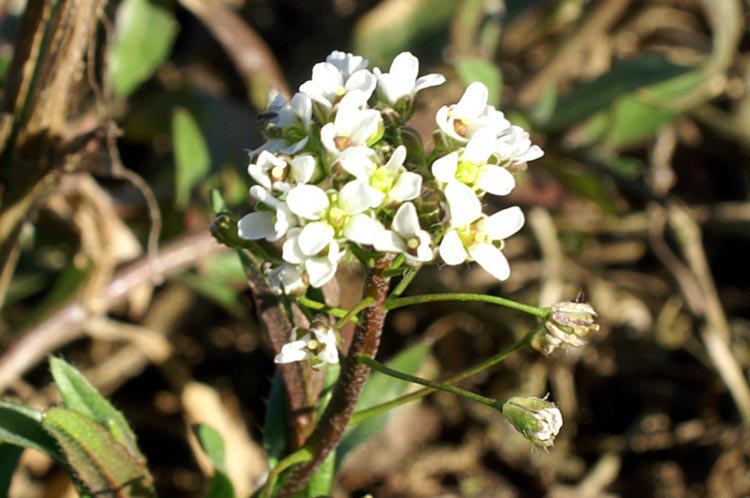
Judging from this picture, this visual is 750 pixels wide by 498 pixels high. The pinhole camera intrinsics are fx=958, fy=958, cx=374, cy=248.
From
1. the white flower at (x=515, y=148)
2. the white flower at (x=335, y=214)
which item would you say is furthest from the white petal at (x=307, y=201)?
the white flower at (x=515, y=148)

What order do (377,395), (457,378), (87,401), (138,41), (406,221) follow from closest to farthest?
(406,221)
(457,378)
(87,401)
(377,395)
(138,41)

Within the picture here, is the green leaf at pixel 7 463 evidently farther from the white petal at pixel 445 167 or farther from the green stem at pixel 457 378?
the white petal at pixel 445 167

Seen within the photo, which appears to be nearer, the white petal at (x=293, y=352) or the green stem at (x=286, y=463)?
the white petal at (x=293, y=352)

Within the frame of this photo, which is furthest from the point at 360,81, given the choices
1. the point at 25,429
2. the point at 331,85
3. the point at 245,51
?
the point at 245,51

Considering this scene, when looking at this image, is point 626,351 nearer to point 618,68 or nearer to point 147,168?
point 618,68

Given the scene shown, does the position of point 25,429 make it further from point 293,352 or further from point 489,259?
point 489,259
